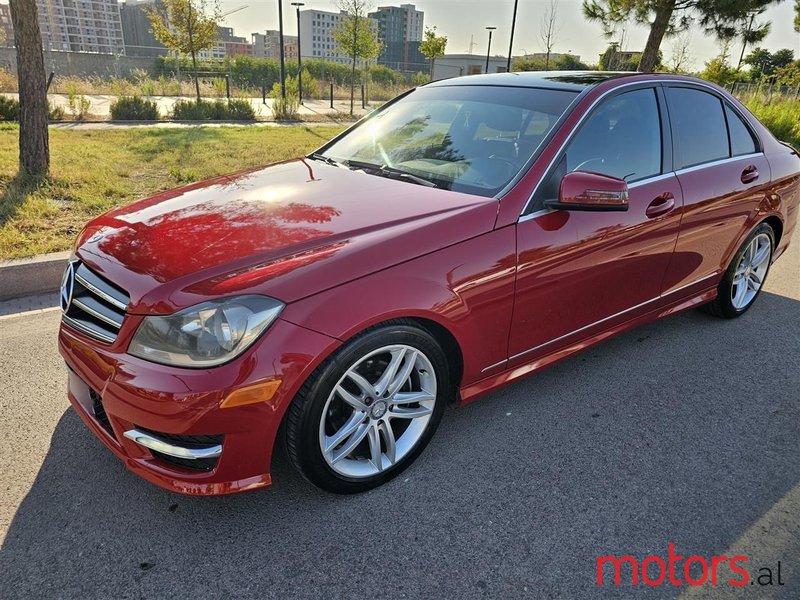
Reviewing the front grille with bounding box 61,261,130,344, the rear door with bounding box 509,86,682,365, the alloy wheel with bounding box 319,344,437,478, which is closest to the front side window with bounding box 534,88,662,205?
the rear door with bounding box 509,86,682,365

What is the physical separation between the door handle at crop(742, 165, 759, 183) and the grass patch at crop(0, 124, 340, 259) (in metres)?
5.16

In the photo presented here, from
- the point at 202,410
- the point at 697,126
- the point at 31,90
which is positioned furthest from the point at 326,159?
the point at 31,90

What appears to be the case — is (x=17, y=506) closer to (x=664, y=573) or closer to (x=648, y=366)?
(x=664, y=573)

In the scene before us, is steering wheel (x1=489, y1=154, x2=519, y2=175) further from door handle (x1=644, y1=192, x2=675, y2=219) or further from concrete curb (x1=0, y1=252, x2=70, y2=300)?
concrete curb (x1=0, y1=252, x2=70, y2=300)

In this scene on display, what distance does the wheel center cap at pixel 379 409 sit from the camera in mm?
2354

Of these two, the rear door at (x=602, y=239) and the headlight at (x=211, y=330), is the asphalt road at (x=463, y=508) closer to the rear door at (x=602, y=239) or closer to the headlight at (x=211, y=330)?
the rear door at (x=602, y=239)

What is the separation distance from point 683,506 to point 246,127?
41.8ft

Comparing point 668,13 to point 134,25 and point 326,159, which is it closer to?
point 326,159

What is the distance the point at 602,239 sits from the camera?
2859 mm

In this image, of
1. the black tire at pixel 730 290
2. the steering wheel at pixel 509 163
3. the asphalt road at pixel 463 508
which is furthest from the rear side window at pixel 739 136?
the steering wheel at pixel 509 163

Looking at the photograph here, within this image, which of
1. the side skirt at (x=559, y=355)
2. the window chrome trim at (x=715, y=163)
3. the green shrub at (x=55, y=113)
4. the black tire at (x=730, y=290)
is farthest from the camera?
the green shrub at (x=55, y=113)

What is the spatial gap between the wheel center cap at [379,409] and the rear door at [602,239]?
717 millimetres

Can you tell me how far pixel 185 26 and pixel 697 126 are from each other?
21428 millimetres

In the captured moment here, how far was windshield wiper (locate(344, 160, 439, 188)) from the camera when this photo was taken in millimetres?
2865
